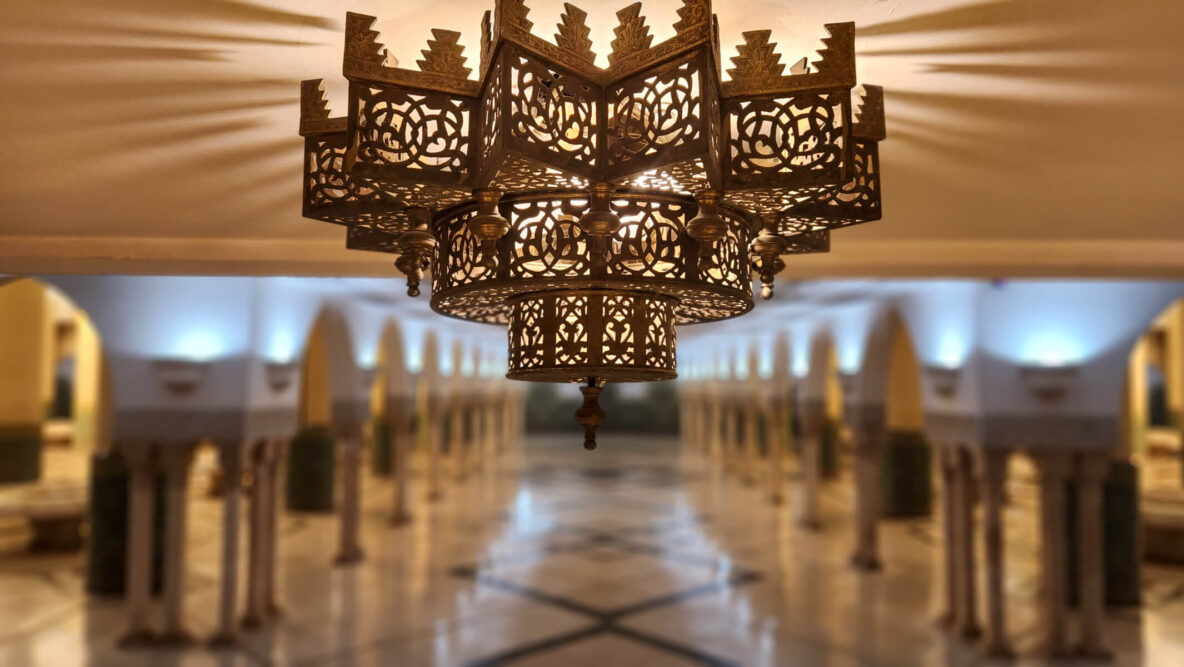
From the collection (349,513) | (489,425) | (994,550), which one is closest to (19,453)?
(349,513)

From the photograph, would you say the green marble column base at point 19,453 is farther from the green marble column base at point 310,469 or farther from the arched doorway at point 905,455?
the arched doorway at point 905,455

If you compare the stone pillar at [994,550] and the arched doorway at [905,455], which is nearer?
the stone pillar at [994,550]

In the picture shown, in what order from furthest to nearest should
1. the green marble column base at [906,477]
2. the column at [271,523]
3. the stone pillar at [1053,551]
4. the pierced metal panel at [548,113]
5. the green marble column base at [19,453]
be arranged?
the green marble column base at [906,477], the green marble column base at [19,453], the column at [271,523], the stone pillar at [1053,551], the pierced metal panel at [548,113]

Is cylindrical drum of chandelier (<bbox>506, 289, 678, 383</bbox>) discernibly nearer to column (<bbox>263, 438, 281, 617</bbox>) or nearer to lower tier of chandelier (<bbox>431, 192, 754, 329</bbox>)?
lower tier of chandelier (<bbox>431, 192, 754, 329</bbox>)

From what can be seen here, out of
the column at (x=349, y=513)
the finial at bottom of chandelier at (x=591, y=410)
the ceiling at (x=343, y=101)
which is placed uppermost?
the ceiling at (x=343, y=101)

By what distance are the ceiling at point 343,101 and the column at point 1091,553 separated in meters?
2.72

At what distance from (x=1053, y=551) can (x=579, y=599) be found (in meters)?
3.18

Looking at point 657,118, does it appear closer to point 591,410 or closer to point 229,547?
point 591,410

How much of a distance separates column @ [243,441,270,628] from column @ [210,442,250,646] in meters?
0.19

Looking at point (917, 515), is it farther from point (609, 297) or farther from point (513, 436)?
point (513, 436)

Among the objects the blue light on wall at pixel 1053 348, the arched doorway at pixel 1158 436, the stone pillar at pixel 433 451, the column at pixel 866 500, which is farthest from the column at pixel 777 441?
the blue light on wall at pixel 1053 348

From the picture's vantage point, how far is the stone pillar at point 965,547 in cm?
523

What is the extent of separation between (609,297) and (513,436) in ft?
69.2

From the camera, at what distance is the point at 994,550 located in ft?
16.3
